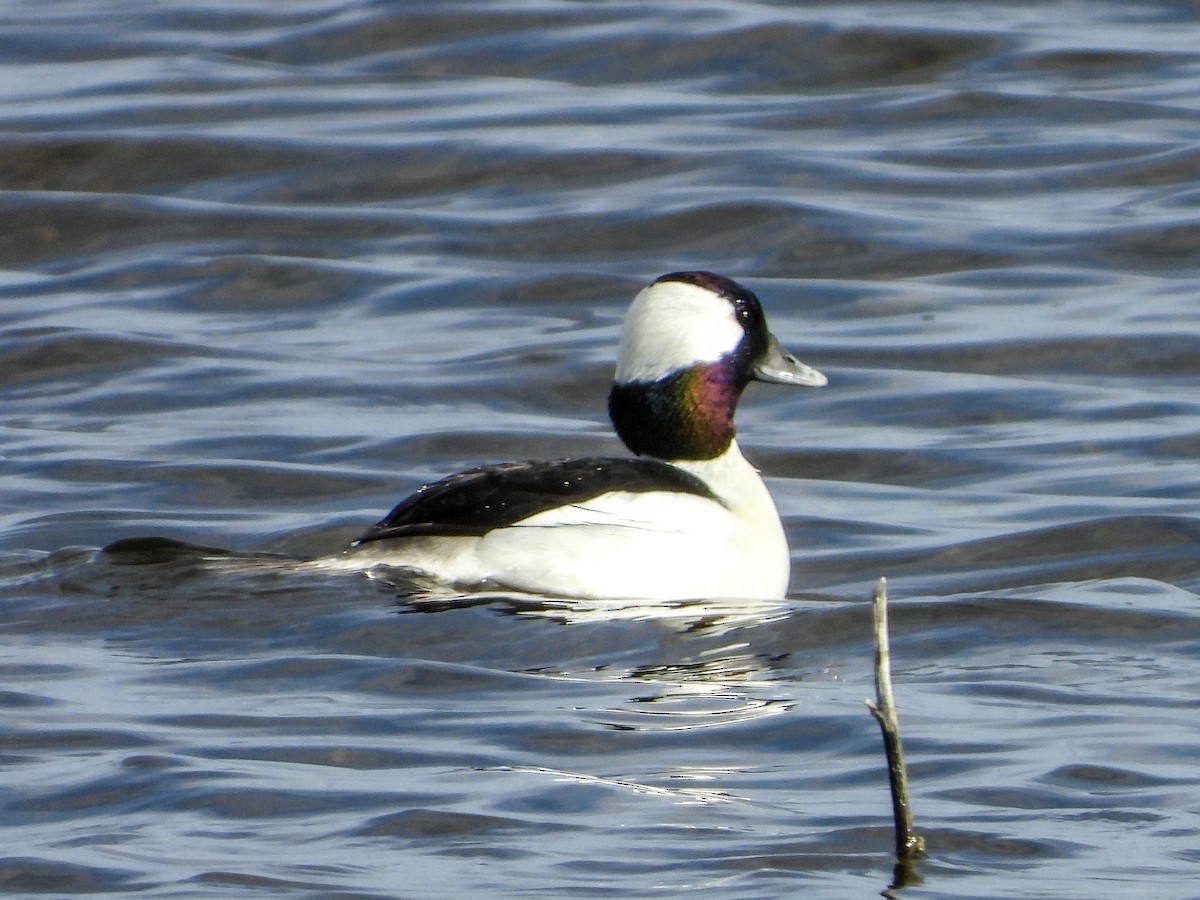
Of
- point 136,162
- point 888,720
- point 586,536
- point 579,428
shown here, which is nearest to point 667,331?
point 586,536

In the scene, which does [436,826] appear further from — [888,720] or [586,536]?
[586,536]

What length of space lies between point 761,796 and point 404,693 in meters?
1.34

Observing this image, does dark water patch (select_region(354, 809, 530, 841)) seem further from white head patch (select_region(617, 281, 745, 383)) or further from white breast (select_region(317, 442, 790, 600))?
white head patch (select_region(617, 281, 745, 383))

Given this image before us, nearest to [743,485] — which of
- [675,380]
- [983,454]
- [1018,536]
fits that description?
[675,380]

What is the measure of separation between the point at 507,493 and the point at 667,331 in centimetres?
78

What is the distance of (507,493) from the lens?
7.84 m

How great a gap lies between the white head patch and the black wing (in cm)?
40

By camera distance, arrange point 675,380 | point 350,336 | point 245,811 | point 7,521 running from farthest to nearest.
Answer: point 350,336
point 7,521
point 675,380
point 245,811

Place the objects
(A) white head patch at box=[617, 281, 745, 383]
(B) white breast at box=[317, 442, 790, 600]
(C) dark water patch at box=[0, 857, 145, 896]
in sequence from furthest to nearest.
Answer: (A) white head patch at box=[617, 281, 745, 383] < (B) white breast at box=[317, 442, 790, 600] < (C) dark water patch at box=[0, 857, 145, 896]

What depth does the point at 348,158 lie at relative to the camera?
14508 millimetres

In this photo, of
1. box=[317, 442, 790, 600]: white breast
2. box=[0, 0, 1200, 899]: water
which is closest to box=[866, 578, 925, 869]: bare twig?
box=[0, 0, 1200, 899]: water

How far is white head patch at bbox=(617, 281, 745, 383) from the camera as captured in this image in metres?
8.16

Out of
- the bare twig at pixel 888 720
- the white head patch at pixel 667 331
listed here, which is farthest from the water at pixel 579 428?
the white head patch at pixel 667 331

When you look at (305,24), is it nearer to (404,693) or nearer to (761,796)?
(404,693)
